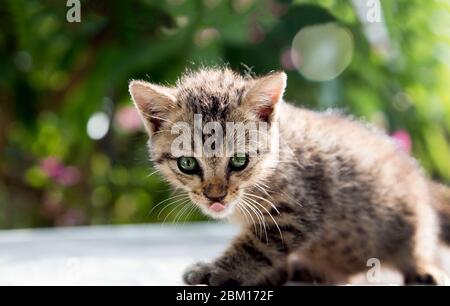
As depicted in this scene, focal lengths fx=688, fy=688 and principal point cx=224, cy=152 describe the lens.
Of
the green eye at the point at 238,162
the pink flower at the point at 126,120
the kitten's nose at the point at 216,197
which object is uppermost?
the pink flower at the point at 126,120

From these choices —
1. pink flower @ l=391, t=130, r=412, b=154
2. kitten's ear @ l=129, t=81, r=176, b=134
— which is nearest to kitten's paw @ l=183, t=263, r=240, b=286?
kitten's ear @ l=129, t=81, r=176, b=134

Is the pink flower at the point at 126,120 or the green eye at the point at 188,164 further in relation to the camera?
the pink flower at the point at 126,120

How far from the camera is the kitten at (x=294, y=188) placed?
1087mm

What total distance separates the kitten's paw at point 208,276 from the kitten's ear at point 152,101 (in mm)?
249

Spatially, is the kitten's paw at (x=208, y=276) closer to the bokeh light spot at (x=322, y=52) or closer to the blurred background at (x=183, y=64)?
the blurred background at (x=183, y=64)

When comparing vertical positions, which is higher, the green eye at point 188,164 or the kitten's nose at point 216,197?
the green eye at point 188,164

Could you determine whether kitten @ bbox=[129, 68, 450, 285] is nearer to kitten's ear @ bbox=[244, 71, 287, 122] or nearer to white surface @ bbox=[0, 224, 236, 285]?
kitten's ear @ bbox=[244, 71, 287, 122]

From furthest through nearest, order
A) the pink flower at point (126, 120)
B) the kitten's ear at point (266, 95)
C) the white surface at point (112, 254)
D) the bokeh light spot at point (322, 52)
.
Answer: the pink flower at point (126, 120), the bokeh light spot at point (322, 52), the white surface at point (112, 254), the kitten's ear at point (266, 95)

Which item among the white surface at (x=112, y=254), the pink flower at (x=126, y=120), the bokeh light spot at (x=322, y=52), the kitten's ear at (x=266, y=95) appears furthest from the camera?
the pink flower at (x=126, y=120)

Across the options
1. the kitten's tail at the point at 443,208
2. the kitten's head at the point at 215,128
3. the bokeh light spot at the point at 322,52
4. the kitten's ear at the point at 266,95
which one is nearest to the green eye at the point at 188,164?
the kitten's head at the point at 215,128

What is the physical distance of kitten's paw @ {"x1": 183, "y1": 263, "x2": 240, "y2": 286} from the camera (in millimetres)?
1140

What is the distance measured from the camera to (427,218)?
4.39 ft

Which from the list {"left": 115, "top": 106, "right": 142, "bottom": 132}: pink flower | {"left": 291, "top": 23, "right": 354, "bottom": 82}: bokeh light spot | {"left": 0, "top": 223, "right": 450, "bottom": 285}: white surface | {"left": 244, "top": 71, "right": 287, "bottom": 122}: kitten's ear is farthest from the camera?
{"left": 115, "top": 106, "right": 142, "bottom": 132}: pink flower
